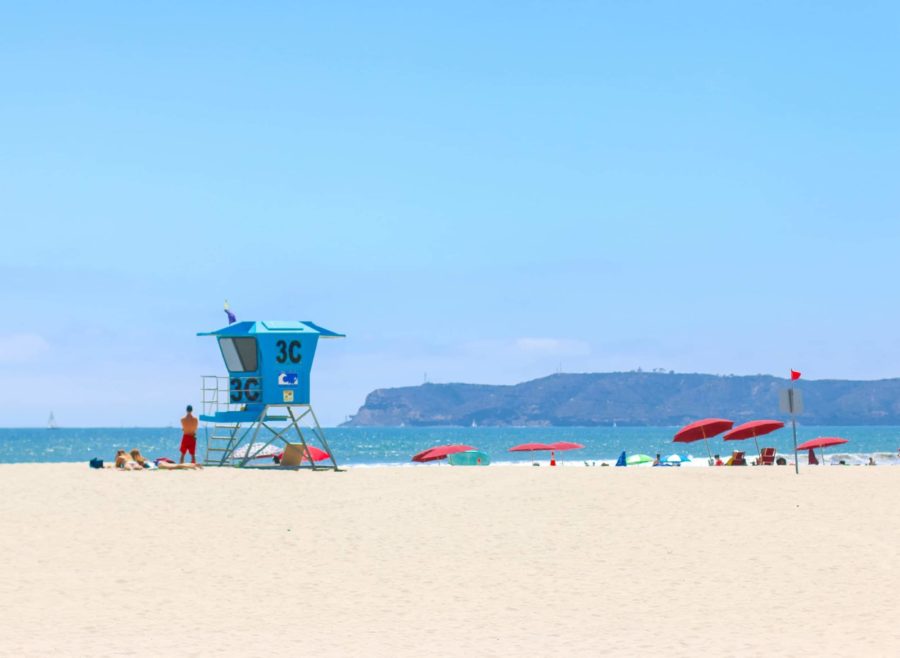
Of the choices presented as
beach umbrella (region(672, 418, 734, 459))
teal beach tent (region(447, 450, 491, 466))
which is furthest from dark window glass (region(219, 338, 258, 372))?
beach umbrella (region(672, 418, 734, 459))

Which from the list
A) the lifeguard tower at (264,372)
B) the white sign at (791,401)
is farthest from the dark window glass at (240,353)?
the white sign at (791,401)

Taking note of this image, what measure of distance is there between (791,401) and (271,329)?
48.9ft

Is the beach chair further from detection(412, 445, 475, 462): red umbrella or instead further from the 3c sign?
the 3c sign

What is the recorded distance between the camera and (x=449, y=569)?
14641 millimetres

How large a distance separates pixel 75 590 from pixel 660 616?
22.1 feet

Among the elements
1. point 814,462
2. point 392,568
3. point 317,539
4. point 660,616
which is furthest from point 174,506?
point 814,462

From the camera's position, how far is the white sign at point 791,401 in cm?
2971

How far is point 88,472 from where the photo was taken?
94.7 feet

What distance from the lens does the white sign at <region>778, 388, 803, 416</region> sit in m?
29.7

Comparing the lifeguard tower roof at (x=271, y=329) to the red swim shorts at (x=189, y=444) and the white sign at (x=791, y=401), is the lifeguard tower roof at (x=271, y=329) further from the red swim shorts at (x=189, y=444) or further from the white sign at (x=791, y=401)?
the white sign at (x=791, y=401)

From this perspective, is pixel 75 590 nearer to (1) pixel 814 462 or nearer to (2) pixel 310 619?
(2) pixel 310 619

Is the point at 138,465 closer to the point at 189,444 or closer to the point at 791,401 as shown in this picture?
the point at 189,444

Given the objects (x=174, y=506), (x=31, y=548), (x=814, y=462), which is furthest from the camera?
(x=814, y=462)

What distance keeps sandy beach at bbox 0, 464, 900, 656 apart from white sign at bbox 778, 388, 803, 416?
4525mm
